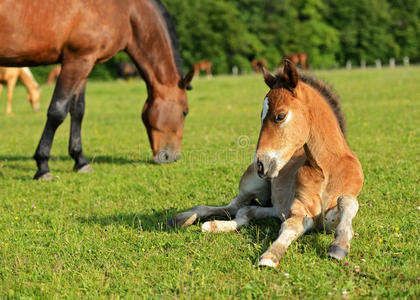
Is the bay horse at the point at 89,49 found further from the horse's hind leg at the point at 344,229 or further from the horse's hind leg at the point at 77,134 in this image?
the horse's hind leg at the point at 344,229

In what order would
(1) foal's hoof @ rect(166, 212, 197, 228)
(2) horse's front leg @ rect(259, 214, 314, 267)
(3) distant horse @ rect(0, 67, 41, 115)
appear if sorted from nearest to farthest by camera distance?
(2) horse's front leg @ rect(259, 214, 314, 267)
(1) foal's hoof @ rect(166, 212, 197, 228)
(3) distant horse @ rect(0, 67, 41, 115)

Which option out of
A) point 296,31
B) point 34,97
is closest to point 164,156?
point 34,97

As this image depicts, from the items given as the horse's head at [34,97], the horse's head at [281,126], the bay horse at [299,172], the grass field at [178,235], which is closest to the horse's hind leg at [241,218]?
the bay horse at [299,172]

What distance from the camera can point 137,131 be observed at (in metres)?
12.7

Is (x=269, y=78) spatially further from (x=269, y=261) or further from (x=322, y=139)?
(x=269, y=261)

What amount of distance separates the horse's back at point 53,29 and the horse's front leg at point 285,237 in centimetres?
459

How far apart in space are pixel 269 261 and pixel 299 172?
3.60 feet

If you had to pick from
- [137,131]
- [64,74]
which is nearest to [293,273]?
[64,74]

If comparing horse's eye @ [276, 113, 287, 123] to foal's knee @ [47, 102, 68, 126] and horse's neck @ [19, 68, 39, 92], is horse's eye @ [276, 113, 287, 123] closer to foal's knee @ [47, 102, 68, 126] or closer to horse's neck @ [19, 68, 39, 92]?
foal's knee @ [47, 102, 68, 126]

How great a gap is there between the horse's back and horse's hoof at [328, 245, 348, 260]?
5.06m

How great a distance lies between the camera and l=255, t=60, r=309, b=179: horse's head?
3.52 meters

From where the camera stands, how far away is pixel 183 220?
4.45 meters

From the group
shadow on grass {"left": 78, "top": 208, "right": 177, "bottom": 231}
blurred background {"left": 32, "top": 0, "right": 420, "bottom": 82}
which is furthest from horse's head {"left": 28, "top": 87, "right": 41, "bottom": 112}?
blurred background {"left": 32, "top": 0, "right": 420, "bottom": 82}

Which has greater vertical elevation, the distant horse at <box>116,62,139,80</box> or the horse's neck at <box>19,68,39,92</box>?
the horse's neck at <box>19,68,39,92</box>
